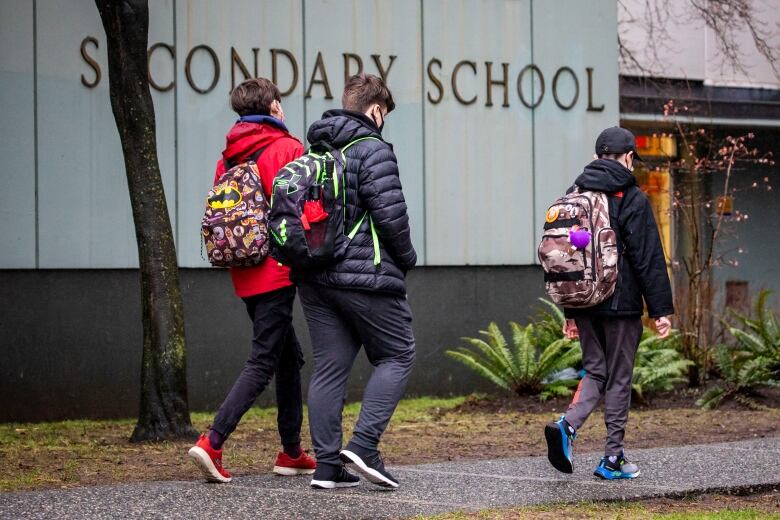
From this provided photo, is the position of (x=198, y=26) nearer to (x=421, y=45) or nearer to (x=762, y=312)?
(x=421, y=45)

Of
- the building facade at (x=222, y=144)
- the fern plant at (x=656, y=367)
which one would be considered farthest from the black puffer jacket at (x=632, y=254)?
the building facade at (x=222, y=144)

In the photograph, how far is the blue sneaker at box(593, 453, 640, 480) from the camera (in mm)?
6795

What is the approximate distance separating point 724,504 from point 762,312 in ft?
18.2

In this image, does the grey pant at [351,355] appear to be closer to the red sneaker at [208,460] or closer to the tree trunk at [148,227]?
the red sneaker at [208,460]

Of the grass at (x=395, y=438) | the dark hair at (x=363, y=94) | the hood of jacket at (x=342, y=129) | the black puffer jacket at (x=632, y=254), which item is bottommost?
the grass at (x=395, y=438)

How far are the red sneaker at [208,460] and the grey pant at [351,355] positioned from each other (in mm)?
531

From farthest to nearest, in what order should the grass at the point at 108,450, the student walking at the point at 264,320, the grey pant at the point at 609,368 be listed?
the grass at the point at 108,450 → the grey pant at the point at 609,368 → the student walking at the point at 264,320

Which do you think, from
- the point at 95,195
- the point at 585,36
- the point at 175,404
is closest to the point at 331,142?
the point at 175,404

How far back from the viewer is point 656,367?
11.2m

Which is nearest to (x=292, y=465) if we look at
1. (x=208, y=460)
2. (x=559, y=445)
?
(x=208, y=460)

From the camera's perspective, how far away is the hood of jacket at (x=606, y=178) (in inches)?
274

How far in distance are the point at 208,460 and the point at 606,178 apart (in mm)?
2513

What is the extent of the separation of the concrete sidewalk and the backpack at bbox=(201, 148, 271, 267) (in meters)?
1.12

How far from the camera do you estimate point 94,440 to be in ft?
30.2
